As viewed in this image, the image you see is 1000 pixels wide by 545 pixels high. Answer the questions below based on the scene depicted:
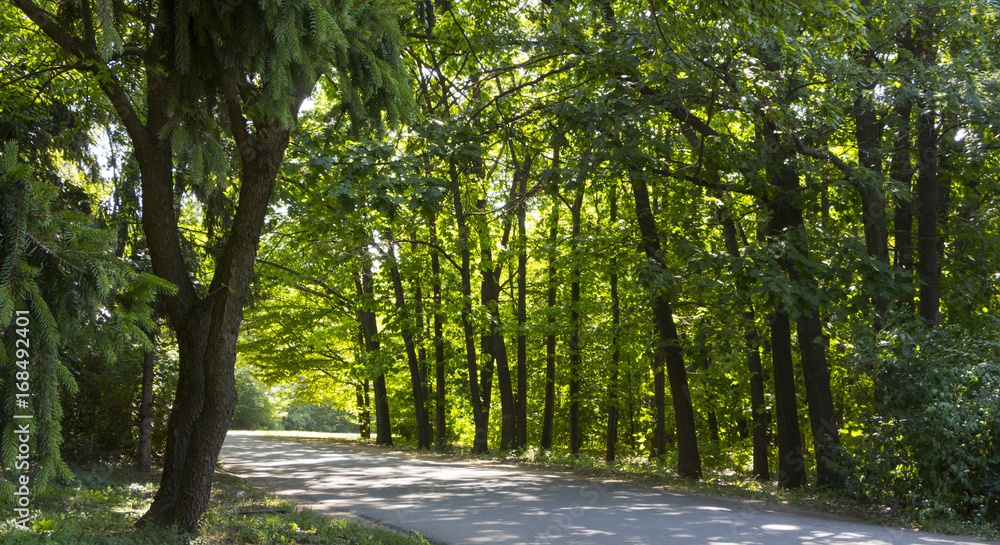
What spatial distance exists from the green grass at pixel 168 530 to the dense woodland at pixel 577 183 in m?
0.48

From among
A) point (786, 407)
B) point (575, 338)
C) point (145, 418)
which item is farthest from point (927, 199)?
point (145, 418)

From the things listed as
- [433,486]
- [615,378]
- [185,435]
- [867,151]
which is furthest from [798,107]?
[615,378]

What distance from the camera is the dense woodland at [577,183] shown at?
16.6 ft

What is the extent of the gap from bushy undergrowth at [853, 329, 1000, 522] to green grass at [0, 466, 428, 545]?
650 centimetres

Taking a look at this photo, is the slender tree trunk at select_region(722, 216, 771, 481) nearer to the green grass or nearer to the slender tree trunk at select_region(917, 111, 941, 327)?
the slender tree trunk at select_region(917, 111, 941, 327)

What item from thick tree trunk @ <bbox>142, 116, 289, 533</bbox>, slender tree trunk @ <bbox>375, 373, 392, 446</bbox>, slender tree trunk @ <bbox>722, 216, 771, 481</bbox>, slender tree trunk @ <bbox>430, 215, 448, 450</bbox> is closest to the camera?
thick tree trunk @ <bbox>142, 116, 289, 533</bbox>

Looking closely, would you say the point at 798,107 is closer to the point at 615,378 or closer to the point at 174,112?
the point at 174,112

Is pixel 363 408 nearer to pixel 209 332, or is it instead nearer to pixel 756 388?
pixel 756 388

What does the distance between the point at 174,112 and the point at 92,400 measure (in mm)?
9740

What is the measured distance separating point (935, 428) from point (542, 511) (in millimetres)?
5124

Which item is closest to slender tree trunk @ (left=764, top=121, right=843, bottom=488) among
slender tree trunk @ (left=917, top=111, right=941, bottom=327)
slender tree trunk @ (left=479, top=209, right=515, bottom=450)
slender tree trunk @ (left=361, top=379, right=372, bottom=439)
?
slender tree trunk @ (left=917, top=111, right=941, bottom=327)

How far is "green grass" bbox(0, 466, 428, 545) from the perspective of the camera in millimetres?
5230

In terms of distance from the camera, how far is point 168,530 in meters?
Answer: 5.92

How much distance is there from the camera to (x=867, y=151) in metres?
11.1
